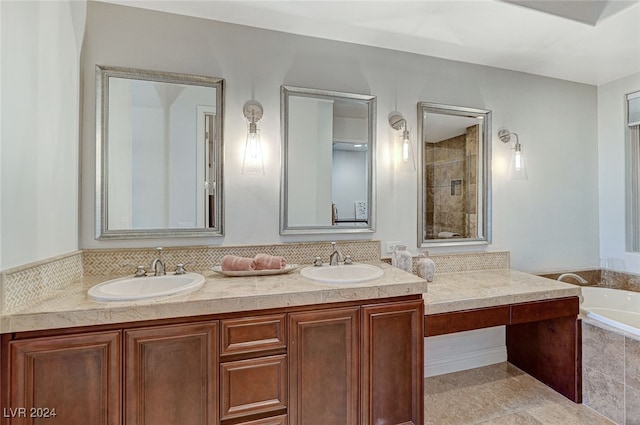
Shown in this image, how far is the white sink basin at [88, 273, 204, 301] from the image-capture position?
1.42 meters

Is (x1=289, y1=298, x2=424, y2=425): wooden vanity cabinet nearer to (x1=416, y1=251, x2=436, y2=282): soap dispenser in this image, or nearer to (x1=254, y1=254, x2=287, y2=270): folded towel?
(x1=254, y1=254, x2=287, y2=270): folded towel

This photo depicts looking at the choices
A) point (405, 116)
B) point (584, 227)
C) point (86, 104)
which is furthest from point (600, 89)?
point (86, 104)

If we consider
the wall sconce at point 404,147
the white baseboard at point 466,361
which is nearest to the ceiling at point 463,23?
the wall sconce at point 404,147

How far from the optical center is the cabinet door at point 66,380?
1.17 metres

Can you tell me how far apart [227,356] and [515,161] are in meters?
2.64

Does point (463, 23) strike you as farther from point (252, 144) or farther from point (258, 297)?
point (258, 297)

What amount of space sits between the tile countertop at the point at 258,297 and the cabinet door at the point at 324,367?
0.11 meters

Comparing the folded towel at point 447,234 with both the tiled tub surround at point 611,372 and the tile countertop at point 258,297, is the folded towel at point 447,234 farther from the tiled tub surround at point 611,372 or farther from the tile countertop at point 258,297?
the tiled tub surround at point 611,372

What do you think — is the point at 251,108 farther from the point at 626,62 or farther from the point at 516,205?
the point at 626,62

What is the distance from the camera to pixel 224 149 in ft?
→ 6.63

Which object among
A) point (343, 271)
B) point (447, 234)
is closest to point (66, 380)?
point (343, 271)

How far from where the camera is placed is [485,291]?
1984 mm

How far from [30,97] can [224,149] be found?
929 millimetres

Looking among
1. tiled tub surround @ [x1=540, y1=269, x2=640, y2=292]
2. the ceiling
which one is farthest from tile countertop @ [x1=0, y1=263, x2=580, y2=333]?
the ceiling
